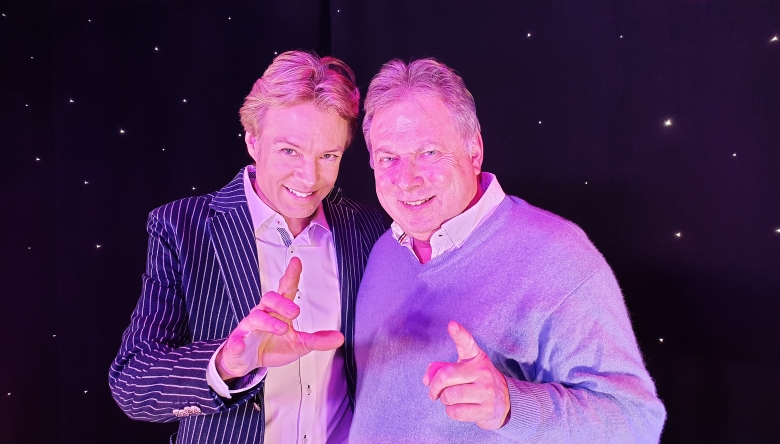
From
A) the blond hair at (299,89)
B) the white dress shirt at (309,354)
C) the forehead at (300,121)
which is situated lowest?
the white dress shirt at (309,354)

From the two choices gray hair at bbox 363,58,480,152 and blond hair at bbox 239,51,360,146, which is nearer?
gray hair at bbox 363,58,480,152

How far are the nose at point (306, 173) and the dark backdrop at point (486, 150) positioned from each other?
85 cm

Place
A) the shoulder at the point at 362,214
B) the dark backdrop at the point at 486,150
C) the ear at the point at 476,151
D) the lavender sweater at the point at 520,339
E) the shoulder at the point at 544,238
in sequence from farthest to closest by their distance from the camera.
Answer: the shoulder at the point at 362,214
the dark backdrop at the point at 486,150
the ear at the point at 476,151
the shoulder at the point at 544,238
the lavender sweater at the point at 520,339

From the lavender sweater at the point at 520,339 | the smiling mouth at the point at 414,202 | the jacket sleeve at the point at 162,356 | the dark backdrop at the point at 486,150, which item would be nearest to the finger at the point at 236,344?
the jacket sleeve at the point at 162,356

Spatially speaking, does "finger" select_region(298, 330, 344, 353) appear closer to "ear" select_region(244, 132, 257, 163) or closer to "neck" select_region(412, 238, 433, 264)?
"neck" select_region(412, 238, 433, 264)

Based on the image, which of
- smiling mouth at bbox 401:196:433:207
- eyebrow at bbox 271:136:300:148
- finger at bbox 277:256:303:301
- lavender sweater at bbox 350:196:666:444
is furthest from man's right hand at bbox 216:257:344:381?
eyebrow at bbox 271:136:300:148

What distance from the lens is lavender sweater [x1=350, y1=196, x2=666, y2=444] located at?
1.16 metres

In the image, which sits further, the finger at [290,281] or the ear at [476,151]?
the ear at [476,151]

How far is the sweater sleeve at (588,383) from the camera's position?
3.67 ft

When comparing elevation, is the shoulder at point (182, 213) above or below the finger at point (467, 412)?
above

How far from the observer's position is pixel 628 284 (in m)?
1.90

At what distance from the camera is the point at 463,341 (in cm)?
106

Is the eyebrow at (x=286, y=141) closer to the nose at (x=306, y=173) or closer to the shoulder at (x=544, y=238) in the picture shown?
the nose at (x=306, y=173)

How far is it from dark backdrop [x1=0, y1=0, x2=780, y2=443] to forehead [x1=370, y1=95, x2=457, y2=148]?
73cm
